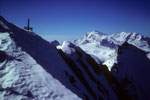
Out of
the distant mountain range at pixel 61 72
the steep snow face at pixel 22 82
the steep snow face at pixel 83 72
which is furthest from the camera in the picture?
the steep snow face at pixel 83 72

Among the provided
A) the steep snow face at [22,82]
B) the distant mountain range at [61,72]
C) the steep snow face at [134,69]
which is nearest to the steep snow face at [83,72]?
the distant mountain range at [61,72]

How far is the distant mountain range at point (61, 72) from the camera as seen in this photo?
6.80 metres

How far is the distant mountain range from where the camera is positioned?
22.3ft

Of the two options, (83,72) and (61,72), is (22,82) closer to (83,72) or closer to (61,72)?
(61,72)

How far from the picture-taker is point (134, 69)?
4278 centimetres

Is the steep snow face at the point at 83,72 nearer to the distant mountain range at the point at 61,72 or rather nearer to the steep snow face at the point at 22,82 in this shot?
the distant mountain range at the point at 61,72

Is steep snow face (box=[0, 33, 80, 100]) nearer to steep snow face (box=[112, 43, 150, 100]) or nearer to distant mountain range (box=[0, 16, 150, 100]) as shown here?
distant mountain range (box=[0, 16, 150, 100])

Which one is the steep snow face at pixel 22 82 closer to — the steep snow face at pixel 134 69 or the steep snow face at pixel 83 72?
the steep snow face at pixel 83 72

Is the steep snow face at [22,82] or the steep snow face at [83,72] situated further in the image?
the steep snow face at [83,72]

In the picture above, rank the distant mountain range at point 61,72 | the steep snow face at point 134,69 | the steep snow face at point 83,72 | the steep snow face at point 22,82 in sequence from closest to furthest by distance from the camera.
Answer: the steep snow face at point 22,82, the distant mountain range at point 61,72, the steep snow face at point 83,72, the steep snow face at point 134,69

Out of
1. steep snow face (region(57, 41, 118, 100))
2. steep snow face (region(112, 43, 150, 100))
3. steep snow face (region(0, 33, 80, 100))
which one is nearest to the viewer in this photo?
steep snow face (region(0, 33, 80, 100))

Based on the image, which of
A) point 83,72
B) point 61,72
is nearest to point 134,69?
point 83,72

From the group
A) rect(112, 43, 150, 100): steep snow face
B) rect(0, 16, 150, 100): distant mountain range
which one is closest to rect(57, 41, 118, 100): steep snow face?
rect(0, 16, 150, 100): distant mountain range

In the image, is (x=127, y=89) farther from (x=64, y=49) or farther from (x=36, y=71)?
(x=36, y=71)
